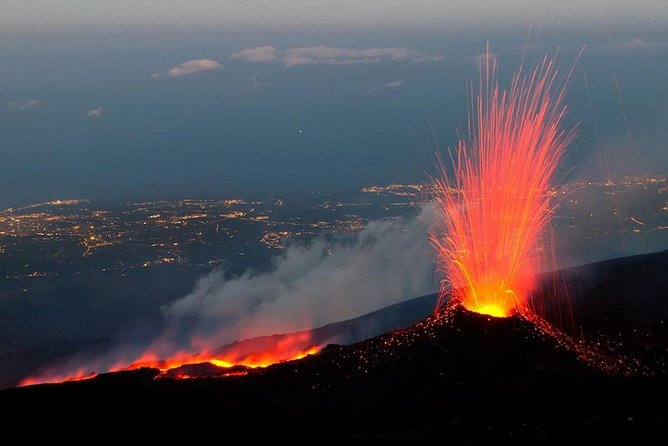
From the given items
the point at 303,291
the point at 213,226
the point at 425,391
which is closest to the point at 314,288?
the point at 303,291

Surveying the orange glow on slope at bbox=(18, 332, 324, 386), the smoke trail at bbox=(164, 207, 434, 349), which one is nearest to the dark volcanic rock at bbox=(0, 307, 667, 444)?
the orange glow on slope at bbox=(18, 332, 324, 386)

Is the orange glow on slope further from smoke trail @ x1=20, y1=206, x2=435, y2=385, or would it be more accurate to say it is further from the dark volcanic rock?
smoke trail @ x1=20, y1=206, x2=435, y2=385

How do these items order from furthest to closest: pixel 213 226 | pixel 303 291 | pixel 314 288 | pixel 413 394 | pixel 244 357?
pixel 213 226, pixel 314 288, pixel 303 291, pixel 244 357, pixel 413 394

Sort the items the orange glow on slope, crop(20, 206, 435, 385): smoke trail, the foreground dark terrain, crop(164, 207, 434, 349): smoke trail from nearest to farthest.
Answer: the foreground dark terrain < the orange glow on slope < crop(20, 206, 435, 385): smoke trail < crop(164, 207, 434, 349): smoke trail

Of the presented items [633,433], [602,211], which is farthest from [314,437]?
[602,211]

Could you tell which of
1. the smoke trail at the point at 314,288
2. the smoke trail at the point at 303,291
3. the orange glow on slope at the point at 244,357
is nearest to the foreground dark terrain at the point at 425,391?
the orange glow on slope at the point at 244,357

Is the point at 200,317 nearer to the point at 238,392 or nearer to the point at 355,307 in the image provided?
the point at 355,307

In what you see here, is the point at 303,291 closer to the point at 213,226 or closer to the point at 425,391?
the point at 213,226
